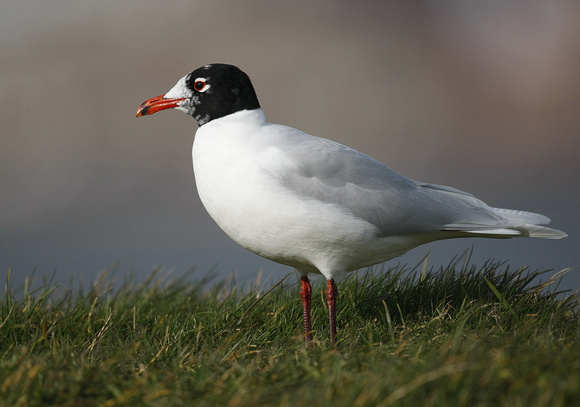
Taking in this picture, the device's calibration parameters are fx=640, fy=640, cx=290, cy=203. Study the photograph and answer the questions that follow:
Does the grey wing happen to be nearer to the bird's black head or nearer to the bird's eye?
the bird's black head

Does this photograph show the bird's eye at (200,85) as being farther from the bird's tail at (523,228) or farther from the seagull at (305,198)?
the bird's tail at (523,228)

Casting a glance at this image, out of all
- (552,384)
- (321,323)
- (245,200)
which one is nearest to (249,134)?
(245,200)

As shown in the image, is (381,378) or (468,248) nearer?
(381,378)

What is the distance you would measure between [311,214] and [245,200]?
1.52 ft

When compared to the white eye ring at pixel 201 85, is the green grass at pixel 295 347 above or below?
below

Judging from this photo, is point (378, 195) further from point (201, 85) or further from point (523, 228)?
point (201, 85)

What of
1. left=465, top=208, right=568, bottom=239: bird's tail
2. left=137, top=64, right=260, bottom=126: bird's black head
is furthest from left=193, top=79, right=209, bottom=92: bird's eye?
left=465, top=208, right=568, bottom=239: bird's tail

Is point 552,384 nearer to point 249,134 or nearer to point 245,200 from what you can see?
point 245,200

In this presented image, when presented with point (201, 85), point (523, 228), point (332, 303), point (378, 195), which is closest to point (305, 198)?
point (378, 195)

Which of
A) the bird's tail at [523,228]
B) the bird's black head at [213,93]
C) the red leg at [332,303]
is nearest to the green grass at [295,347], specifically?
the red leg at [332,303]

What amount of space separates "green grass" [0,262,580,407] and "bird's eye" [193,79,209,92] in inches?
69.4

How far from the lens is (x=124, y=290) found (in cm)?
602

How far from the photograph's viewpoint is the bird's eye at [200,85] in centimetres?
489

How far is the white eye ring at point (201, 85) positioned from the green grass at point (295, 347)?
1.76 m
